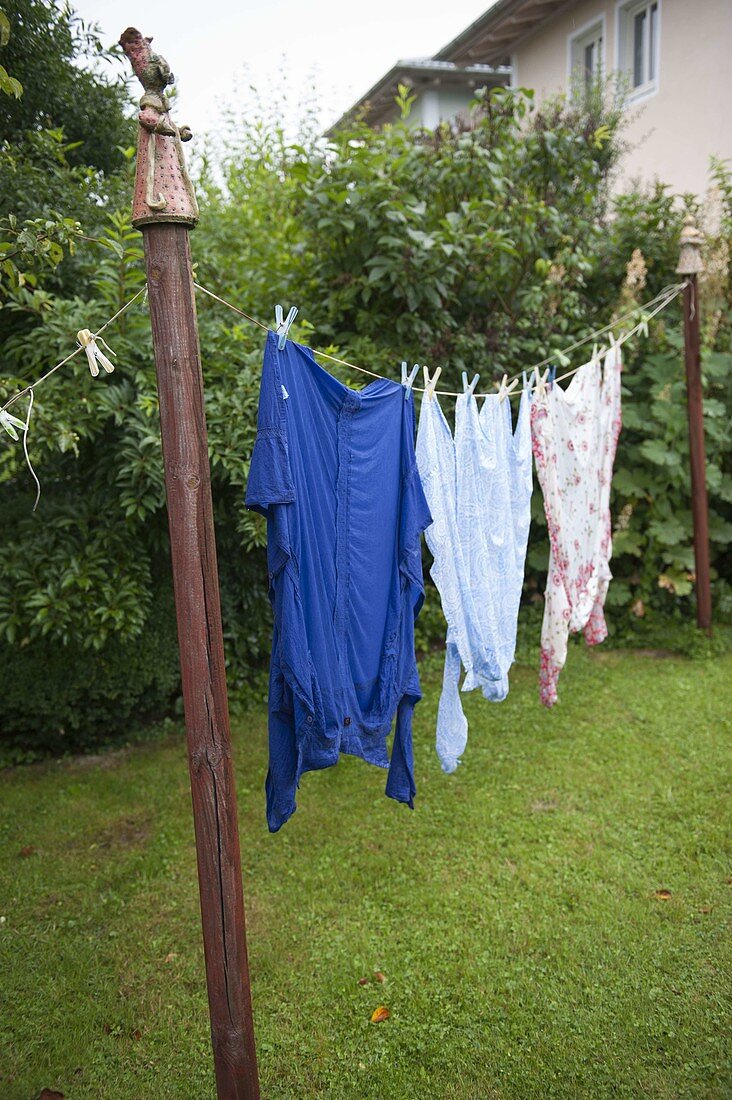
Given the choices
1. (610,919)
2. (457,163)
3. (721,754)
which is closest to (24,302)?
(457,163)

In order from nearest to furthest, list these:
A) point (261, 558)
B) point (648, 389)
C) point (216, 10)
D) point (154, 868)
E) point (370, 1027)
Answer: point (370, 1027) < point (154, 868) < point (261, 558) < point (648, 389) < point (216, 10)

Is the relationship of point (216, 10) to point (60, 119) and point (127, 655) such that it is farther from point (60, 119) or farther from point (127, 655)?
point (127, 655)

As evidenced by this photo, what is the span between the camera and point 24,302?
11.3 ft

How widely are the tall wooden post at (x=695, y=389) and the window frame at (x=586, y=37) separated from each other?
530 centimetres

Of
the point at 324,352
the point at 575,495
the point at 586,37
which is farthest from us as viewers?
the point at 586,37

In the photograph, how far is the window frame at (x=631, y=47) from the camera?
828 cm

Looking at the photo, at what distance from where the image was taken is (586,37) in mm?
9250

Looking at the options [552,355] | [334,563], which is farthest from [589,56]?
[334,563]

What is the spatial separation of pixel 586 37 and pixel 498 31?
1.12 meters

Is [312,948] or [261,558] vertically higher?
[261,558]

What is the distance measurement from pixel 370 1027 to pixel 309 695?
1.13 m

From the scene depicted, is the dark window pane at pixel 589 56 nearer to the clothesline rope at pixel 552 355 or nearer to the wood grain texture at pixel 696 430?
the clothesline rope at pixel 552 355

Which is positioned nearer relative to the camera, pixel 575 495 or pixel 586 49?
pixel 575 495

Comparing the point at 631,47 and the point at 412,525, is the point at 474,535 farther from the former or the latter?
the point at 631,47
